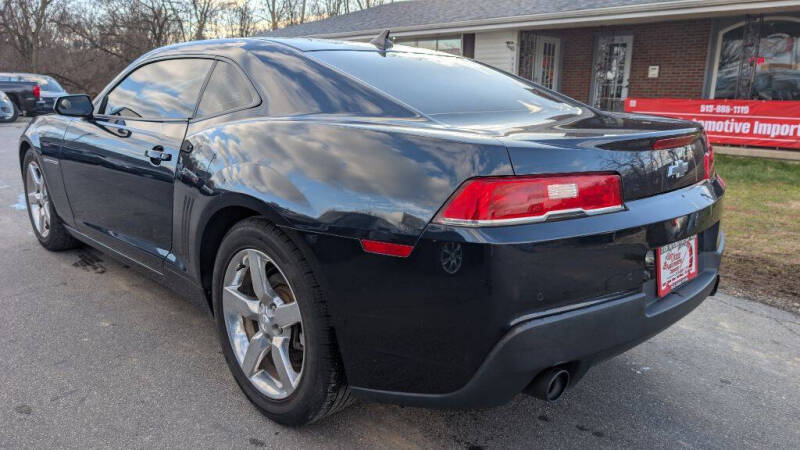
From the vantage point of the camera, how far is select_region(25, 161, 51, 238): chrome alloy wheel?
Result: 442 centimetres

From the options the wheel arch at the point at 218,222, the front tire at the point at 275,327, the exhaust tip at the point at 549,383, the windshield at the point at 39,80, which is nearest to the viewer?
the exhaust tip at the point at 549,383

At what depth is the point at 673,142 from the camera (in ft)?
7.17

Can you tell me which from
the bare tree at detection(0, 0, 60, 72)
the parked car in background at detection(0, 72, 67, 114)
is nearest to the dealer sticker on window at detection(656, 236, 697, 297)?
the parked car in background at detection(0, 72, 67, 114)

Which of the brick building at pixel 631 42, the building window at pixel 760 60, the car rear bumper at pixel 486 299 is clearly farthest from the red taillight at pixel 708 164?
the building window at pixel 760 60

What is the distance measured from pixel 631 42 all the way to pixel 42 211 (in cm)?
1321

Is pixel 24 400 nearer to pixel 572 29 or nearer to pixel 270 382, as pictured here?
pixel 270 382

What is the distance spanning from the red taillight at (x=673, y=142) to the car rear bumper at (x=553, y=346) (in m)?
0.50

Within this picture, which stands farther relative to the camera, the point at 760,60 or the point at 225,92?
the point at 760,60

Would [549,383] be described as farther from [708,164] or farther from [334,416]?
[708,164]

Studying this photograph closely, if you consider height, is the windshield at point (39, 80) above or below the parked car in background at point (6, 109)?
above

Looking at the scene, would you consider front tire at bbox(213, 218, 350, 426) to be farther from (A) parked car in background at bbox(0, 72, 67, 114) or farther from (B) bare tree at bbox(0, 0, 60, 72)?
(B) bare tree at bbox(0, 0, 60, 72)

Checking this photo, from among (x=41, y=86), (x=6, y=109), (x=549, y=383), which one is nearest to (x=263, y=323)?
(x=549, y=383)

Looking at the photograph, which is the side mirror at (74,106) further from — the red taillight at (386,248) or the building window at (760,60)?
the building window at (760,60)

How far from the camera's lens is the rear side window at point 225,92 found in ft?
8.76
